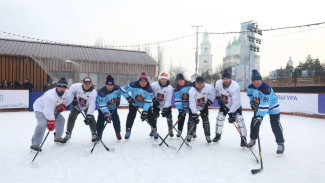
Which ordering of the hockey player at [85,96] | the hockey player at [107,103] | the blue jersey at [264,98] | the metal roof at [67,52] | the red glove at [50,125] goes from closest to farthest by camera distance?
the red glove at [50,125]
the blue jersey at [264,98]
the hockey player at [85,96]
the hockey player at [107,103]
the metal roof at [67,52]

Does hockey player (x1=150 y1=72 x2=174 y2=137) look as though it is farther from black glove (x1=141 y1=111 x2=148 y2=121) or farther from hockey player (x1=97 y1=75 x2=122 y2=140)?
hockey player (x1=97 y1=75 x2=122 y2=140)

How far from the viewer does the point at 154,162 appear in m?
3.39

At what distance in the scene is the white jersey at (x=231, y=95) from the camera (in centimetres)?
412

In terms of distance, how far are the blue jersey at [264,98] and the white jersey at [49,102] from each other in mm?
3321

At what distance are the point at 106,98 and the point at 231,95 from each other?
2347 mm

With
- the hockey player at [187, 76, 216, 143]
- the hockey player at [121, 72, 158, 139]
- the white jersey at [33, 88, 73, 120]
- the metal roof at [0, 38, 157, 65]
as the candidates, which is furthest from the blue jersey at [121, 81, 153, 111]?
the metal roof at [0, 38, 157, 65]

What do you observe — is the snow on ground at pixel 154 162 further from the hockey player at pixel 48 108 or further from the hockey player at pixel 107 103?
the hockey player at pixel 107 103

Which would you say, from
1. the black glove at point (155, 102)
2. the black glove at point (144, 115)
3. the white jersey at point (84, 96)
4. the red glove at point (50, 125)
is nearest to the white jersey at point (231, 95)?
the black glove at point (155, 102)

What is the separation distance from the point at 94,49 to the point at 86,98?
42.5ft

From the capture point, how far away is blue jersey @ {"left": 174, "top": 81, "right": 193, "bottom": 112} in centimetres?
463

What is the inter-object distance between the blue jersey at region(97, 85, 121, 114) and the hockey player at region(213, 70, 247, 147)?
6.60ft

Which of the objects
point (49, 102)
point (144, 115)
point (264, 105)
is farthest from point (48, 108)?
point (264, 105)

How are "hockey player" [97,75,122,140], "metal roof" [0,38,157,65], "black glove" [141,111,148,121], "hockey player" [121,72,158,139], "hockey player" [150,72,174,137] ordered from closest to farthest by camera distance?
"hockey player" [97,75,122,140] < "black glove" [141,111,148,121] < "hockey player" [121,72,158,139] < "hockey player" [150,72,174,137] < "metal roof" [0,38,157,65]

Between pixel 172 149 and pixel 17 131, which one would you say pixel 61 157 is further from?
pixel 17 131
